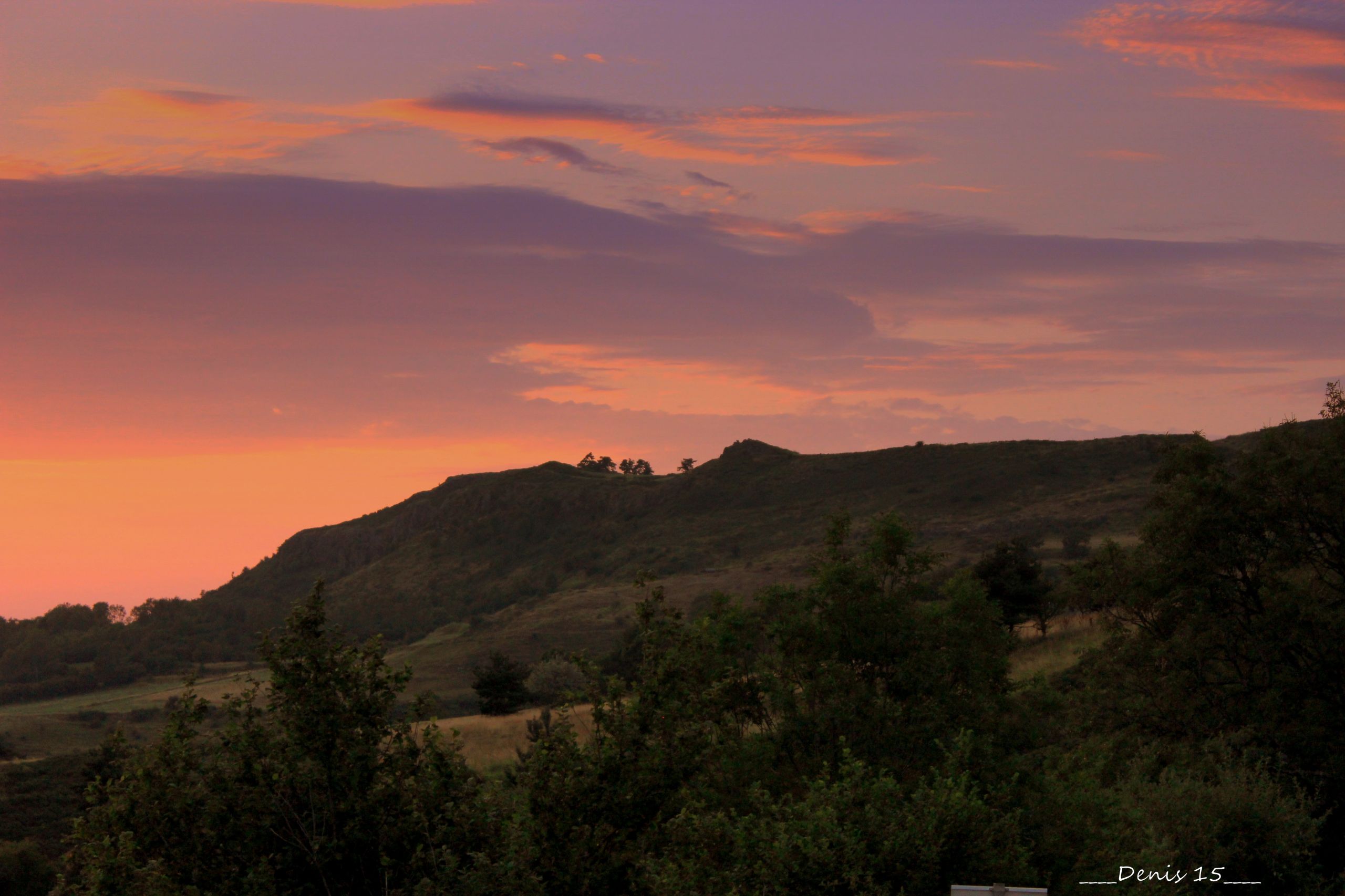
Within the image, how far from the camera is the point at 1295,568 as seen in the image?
25.2 metres

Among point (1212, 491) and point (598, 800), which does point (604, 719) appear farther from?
point (1212, 491)

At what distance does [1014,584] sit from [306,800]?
127 ft

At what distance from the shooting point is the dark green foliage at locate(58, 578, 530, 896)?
10.0 m

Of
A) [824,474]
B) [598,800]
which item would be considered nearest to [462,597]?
[824,474]

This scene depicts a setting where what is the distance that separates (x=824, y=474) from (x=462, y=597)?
2115 inches

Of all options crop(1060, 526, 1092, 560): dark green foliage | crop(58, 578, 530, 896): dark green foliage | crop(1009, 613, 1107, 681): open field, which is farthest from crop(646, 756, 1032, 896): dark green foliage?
crop(1060, 526, 1092, 560): dark green foliage

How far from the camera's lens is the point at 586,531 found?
164 metres

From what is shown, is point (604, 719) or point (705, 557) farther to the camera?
point (705, 557)

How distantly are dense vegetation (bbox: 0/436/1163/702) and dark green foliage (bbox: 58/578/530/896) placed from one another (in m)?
88.7

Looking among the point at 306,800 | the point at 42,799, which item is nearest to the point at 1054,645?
the point at 306,800

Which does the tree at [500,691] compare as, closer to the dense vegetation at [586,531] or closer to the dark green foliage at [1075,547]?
the dark green foliage at [1075,547]

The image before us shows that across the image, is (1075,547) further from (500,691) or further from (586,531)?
(586,531)

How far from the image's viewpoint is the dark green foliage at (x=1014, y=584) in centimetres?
4491

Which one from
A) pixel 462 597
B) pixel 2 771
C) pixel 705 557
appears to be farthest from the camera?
pixel 462 597
